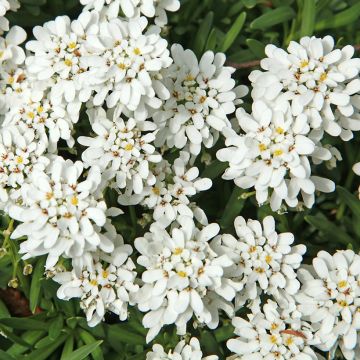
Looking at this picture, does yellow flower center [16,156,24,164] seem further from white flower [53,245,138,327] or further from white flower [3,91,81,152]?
white flower [53,245,138,327]

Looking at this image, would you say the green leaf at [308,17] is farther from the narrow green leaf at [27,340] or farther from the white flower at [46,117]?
the narrow green leaf at [27,340]

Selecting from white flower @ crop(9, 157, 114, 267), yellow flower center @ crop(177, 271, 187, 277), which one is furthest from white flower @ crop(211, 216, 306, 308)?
white flower @ crop(9, 157, 114, 267)

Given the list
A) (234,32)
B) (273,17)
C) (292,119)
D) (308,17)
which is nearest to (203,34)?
(234,32)

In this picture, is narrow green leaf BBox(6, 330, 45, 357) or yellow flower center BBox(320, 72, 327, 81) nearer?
yellow flower center BBox(320, 72, 327, 81)

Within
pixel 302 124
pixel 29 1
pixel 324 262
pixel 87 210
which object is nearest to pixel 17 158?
pixel 87 210

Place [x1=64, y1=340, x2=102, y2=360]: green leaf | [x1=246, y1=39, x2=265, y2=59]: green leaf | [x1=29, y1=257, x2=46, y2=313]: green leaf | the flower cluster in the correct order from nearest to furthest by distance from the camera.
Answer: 1. the flower cluster
2. [x1=64, y1=340, x2=102, y2=360]: green leaf
3. [x1=29, y1=257, x2=46, y2=313]: green leaf
4. [x1=246, y1=39, x2=265, y2=59]: green leaf

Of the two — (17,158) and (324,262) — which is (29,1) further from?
(324,262)
